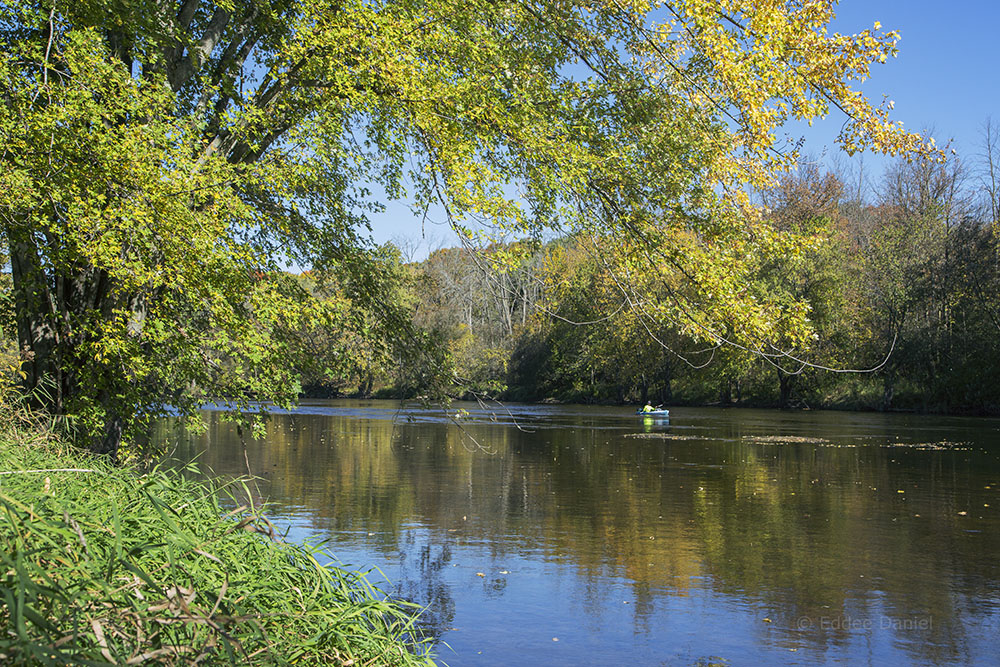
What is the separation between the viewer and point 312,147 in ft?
33.0

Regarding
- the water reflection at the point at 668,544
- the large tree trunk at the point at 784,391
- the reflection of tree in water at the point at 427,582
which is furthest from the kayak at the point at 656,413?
the reflection of tree in water at the point at 427,582

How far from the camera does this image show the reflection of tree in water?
843 centimetres

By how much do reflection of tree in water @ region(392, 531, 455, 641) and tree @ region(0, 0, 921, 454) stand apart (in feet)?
8.28

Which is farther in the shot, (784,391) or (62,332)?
(784,391)

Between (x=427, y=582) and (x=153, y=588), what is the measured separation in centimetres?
615

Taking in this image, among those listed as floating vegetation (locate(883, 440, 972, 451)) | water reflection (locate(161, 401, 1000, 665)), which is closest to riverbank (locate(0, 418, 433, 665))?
water reflection (locate(161, 401, 1000, 665))

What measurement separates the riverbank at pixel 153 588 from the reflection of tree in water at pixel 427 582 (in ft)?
8.79

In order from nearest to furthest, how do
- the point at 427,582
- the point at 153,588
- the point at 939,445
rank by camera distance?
the point at 153,588 → the point at 427,582 → the point at 939,445

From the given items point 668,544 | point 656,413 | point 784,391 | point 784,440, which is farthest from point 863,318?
point 668,544

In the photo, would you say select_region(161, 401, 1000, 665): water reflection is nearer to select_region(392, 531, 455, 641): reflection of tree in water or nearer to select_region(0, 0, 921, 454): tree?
select_region(392, 531, 455, 641): reflection of tree in water

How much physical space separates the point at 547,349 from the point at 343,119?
62070 millimetres

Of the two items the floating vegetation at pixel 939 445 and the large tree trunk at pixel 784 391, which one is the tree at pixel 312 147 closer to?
the floating vegetation at pixel 939 445

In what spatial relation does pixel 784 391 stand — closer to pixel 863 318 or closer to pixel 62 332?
pixel 863 318

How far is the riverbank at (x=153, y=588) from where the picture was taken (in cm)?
324
